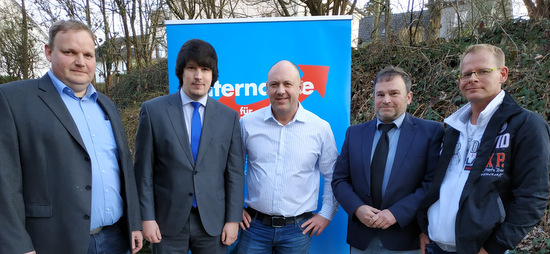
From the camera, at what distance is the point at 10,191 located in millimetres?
1558

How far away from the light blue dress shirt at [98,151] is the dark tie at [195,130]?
0.42 metres

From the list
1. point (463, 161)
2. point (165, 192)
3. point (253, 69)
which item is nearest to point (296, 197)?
point (165, 192)

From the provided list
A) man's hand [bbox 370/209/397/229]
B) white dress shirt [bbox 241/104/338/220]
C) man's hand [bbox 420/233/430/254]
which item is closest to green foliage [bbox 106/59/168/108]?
white dress shirt [bbox 241/104/338/220]

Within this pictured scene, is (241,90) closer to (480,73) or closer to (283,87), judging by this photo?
(283,87)

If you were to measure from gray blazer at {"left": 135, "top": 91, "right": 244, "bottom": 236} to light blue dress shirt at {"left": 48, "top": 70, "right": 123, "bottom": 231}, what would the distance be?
6.2 inches

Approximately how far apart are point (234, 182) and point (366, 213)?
0.81 metres

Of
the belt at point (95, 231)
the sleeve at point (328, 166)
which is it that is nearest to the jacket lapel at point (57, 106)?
the belt at point (95, 231)

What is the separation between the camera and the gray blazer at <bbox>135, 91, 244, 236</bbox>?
205 centimetres

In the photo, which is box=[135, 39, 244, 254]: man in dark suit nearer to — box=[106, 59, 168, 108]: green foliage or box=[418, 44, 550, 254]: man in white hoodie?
box=[418, 44, 550, 254]: man in white hoodie

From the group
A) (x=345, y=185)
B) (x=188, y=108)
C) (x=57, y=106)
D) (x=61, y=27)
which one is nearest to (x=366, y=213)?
(x=345, y=185)

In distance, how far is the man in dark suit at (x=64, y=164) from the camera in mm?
1599

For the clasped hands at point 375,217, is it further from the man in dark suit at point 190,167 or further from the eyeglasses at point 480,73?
the eyeglasses at point 480,73

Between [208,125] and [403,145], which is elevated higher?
[208,125]

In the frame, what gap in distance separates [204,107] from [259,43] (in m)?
1.21
